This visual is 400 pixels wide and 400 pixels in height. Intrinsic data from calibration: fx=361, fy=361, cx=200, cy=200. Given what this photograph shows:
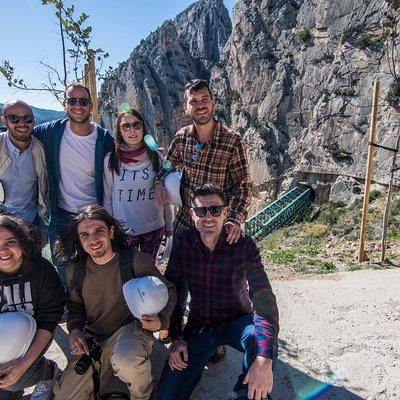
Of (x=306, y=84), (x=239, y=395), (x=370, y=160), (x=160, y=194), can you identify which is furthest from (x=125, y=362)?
(x=306, y=84)

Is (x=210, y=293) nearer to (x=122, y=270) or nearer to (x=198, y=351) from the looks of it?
(x=198, y=351)

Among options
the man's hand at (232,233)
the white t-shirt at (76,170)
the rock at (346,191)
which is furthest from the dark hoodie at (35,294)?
the rock at (346,191)

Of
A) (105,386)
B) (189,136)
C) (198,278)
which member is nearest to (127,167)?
(189,136)

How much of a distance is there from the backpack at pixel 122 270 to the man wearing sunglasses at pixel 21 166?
99 centimetres

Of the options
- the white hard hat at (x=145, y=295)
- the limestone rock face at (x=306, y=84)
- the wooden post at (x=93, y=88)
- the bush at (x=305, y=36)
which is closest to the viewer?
the white hard hat at (x=145, y=295)

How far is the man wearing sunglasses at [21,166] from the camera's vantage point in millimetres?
3250

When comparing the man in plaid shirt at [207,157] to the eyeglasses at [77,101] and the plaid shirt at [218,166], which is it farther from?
the eyeglasses at [77,101]

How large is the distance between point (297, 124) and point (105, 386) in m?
34.2

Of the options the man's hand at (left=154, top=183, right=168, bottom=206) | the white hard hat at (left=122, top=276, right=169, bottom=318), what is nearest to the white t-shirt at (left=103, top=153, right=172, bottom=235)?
the man's hand at (left=154, top=183, right=168, bottom=206)

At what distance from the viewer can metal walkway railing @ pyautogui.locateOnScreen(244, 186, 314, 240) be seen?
1953 cm

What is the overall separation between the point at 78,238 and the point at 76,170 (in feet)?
3.03

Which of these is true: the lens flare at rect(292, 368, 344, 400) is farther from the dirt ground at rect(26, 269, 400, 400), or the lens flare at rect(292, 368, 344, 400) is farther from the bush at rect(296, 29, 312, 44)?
the bush at rect(296, 29, 312, 44)

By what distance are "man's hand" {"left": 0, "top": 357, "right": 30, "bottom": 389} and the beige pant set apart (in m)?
0.33

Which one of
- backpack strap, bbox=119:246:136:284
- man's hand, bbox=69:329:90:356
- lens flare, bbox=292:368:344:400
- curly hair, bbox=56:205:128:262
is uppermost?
curly hair, bbox=56:205:128:262
